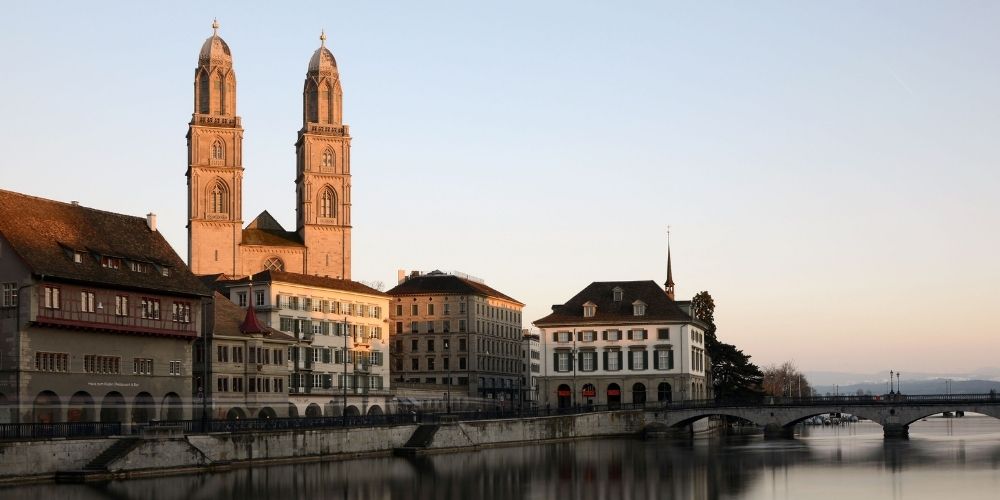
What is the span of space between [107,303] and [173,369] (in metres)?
7.56

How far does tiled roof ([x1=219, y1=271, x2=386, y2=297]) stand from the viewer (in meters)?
109

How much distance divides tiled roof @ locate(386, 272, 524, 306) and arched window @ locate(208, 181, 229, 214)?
22288 millimetres

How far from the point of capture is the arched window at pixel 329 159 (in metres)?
146

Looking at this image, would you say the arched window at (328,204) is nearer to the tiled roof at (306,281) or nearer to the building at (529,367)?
the tiled roof at (306,281)

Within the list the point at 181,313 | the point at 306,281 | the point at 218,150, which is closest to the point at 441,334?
the point at 218,150

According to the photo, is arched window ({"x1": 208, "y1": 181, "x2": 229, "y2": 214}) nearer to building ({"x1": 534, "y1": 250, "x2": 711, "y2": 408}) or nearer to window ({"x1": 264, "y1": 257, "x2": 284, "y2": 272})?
window ({"x1": 264, "y1": 257, "x2": 284, "y2": 272})

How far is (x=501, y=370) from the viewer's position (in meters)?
160

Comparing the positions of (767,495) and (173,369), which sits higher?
(173,369)

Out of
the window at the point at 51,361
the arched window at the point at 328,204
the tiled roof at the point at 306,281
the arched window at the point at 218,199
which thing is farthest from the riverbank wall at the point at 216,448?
the arched window at the point at 328,204

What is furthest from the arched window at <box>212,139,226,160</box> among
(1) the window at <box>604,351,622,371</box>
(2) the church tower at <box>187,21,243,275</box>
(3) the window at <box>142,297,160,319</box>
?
(3) the window at <box>142,297,160,319</box>

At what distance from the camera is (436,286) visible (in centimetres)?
15138

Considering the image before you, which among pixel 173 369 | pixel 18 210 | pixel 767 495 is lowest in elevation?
pixel 767 495

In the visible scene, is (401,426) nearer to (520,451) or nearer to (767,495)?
(520,451)

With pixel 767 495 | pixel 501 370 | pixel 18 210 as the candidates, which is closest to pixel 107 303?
pixel 18 210
